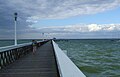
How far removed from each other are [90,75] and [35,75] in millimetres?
9740

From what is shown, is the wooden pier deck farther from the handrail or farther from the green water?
the green water

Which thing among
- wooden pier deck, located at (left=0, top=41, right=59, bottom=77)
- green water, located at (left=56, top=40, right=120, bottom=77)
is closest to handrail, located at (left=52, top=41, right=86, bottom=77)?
wooden pier deck, located at (left=0, top=41, right=59, bottom=77)

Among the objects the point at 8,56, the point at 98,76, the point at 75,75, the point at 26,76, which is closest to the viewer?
the point at 75,75

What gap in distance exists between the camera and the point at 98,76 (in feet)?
61.9

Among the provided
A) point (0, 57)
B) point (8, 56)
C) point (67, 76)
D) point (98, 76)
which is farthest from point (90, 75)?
point (67, 76)

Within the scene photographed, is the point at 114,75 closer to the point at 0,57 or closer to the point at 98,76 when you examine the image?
the point at 98,76

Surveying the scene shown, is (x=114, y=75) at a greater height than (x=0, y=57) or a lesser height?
lesser

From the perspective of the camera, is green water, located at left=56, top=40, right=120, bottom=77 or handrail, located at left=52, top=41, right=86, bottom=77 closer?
handrail, located at left=52, top=41, right=86, bottom=77

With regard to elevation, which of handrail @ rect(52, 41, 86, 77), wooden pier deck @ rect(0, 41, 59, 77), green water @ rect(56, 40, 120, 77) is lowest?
green water @ rect(56, 40, 120, 77)

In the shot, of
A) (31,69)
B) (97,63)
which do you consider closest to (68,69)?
(31,69)

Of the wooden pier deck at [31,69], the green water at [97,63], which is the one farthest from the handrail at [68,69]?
the green water at [97,63]

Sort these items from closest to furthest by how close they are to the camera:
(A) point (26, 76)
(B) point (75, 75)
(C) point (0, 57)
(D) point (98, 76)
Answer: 1. (B) point (75, 75)
2. (A) point (26, 76)
3. (C) point (0, 57)
4. (D) point (98, 76)

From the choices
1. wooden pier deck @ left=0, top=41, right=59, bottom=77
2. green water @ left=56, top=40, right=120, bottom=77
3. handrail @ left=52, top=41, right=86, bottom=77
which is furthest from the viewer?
green water @ left=56, top=40, right=120, bottom=77

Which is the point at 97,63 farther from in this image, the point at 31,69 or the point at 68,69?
the point at 68,69
